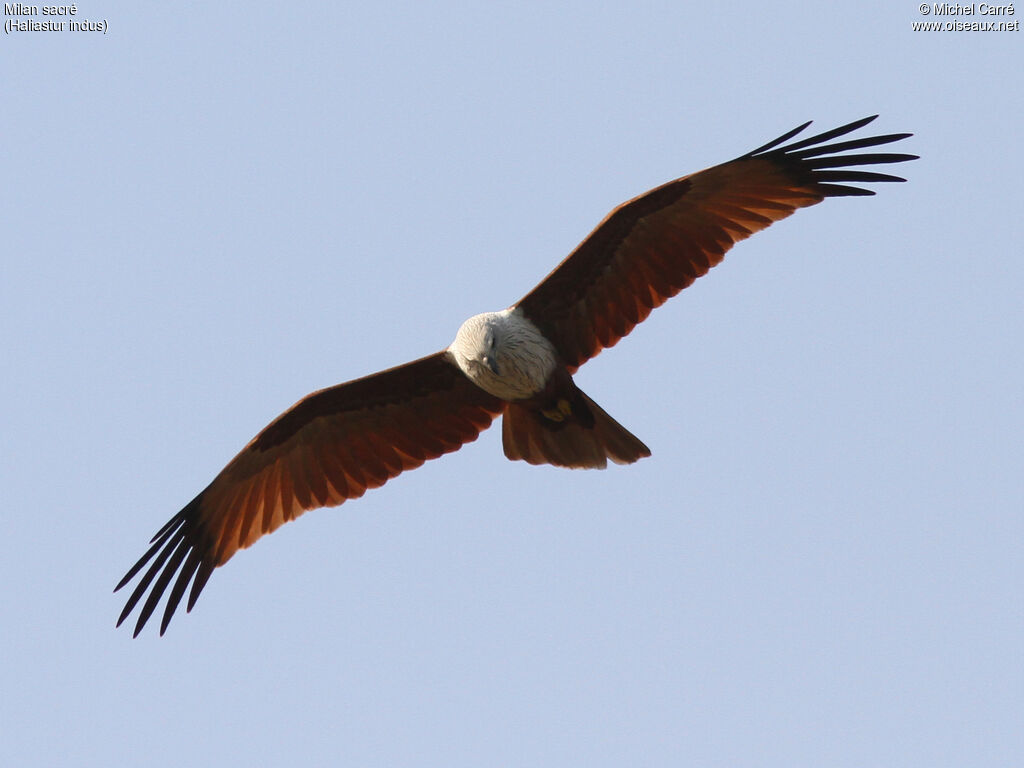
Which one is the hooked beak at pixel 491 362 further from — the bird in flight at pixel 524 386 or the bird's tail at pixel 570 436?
the bird's tail at pixel 570 436

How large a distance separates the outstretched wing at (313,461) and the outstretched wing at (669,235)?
0.91 meters

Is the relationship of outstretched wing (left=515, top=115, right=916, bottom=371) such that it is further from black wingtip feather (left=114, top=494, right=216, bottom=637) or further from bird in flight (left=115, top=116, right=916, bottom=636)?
black wingtip feather (left=114, top=494, right=216, bottom=637)

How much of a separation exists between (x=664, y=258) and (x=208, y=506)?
402cm

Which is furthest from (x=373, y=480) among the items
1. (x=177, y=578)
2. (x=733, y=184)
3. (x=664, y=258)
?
(x=733, y=184)

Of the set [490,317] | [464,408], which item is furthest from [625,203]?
[464,408]

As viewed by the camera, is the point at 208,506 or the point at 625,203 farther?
the point at 208,506

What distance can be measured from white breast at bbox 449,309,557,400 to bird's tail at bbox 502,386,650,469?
0.26 metres

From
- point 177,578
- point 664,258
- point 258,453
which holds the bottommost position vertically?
point 177,578

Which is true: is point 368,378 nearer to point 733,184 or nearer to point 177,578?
point 177,578

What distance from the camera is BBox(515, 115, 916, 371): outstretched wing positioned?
35.4 feet

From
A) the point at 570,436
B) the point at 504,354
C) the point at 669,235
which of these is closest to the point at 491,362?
the point at 504,354

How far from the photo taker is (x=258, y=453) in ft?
38.0

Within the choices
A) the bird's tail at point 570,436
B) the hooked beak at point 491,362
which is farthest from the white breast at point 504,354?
the bird's tail at point 570,436

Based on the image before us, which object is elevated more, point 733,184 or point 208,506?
point 733,184
